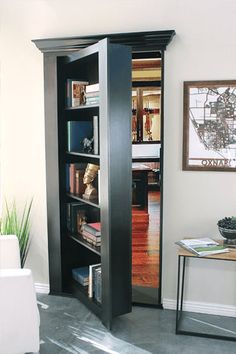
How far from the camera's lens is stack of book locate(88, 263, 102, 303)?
3102 mm

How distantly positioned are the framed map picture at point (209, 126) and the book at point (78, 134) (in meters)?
0.85

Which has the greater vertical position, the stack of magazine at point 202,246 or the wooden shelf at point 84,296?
the stack of magazine at point 202,246

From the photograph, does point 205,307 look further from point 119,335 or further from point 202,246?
point 119,335

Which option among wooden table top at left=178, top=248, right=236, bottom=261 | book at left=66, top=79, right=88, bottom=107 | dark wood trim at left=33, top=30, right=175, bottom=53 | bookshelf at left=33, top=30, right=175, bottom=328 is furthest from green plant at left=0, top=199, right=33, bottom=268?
wooden table top at left=178, top=248, right=236, bottom=261

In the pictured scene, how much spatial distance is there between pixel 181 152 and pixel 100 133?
707 mm

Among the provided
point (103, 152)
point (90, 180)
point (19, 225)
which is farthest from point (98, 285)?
point (103, 152)

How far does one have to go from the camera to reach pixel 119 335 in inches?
111

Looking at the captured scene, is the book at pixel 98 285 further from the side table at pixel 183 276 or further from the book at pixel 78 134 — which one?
the book at pixel 78 134

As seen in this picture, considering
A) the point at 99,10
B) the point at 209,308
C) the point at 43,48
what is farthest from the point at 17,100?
the point at 209,308

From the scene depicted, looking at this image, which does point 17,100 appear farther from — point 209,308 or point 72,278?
point 209,308

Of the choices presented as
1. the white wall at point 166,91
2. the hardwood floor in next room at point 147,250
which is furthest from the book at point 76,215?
the hardwood floor in next room at point 147,250

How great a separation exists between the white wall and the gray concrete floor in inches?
13.3

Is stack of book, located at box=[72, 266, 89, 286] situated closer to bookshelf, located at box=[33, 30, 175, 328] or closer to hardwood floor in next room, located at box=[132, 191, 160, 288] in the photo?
bookshelf, located at box=[33, 30, 175, 328]

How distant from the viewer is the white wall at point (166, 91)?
2.98 m
